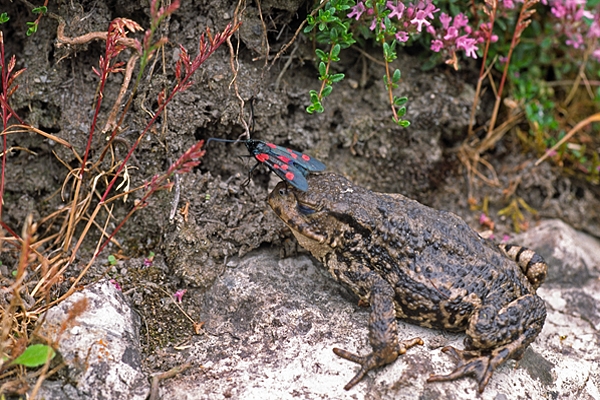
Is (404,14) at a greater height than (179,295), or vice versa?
(404,14)

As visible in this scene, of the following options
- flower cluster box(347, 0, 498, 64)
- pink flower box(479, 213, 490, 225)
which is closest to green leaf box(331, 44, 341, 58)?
flower cluster box(347, 0, 498, 64)

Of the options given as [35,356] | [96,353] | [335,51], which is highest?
[335,51]

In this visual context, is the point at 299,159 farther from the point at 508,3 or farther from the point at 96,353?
the point at 508,3

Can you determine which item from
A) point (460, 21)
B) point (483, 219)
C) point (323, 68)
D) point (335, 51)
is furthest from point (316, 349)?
point (460, 21)

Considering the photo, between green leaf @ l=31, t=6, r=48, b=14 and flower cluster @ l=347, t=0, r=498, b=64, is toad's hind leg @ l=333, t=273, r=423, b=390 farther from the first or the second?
green leaf @ l=31, t=6, r=48, b=14

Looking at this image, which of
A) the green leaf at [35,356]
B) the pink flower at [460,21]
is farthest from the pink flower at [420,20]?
the green leaf at [35,356]

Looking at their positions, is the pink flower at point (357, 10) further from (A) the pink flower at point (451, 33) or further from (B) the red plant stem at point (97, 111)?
(B) the red plant stem at point (97, 111)

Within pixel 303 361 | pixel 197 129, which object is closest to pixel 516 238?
pixel 303 361
